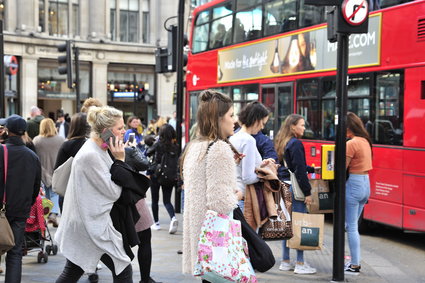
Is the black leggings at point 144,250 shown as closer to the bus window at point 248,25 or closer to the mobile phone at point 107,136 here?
the mobile phone at point 107,136

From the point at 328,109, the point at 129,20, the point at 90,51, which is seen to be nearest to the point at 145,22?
the point at 129,20

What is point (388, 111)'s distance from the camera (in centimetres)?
945

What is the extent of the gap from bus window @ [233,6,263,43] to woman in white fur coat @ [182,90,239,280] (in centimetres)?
885

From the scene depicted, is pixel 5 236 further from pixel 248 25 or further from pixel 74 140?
pixel 248 25

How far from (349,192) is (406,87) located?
253 centimetres

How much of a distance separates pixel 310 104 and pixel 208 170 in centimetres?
735

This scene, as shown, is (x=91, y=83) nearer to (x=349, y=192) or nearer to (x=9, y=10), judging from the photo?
(x=9, y=10)

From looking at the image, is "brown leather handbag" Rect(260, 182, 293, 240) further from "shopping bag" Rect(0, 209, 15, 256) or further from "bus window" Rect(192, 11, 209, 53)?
"bus window" Rect(192, 11, 209, 53)

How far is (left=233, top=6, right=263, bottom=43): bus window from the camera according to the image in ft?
43.2

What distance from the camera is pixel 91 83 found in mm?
40562

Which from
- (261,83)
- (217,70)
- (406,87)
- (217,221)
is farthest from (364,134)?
(217,70)

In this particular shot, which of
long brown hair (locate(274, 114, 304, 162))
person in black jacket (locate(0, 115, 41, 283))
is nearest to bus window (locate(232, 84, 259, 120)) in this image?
long brown hair (locate(274, 114, 304, 162))

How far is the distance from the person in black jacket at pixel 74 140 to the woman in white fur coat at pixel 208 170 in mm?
2549

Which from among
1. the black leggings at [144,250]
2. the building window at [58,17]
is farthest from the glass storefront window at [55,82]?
the black leggings at [144,250]
